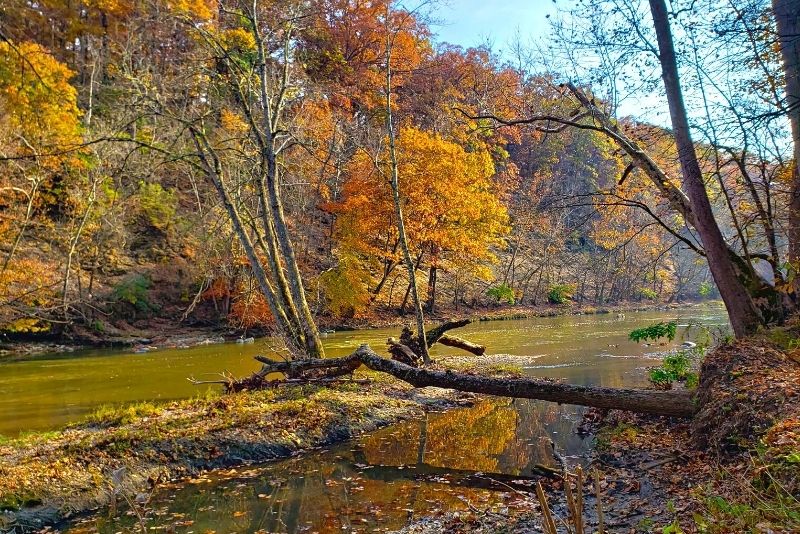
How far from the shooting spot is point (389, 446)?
28.8 feet

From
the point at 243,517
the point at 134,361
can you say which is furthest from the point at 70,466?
the point at 134,361

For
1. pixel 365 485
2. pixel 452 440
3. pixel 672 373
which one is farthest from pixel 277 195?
pixel 672 373

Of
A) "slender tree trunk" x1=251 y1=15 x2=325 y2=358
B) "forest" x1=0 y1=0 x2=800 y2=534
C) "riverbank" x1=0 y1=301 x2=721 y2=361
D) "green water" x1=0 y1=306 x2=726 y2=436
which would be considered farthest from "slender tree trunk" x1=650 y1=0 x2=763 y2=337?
"riverbank" x1=0 y1=301 x2=721 y2=361

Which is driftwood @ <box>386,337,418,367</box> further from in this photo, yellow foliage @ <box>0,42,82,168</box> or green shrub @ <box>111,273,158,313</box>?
green shrub @ <box>111,273,158,313</box>

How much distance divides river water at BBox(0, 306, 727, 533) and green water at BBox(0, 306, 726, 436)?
6 cm

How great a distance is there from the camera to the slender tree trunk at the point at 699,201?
8.97 m

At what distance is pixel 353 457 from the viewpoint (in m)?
8.26

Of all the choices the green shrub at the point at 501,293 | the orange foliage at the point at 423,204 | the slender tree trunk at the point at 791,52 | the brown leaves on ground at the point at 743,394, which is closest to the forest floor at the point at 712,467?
the brown leaves on ground at the point at 743,394

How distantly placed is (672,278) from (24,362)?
2144 inches

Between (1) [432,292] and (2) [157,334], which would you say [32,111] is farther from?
(1) [432,292]

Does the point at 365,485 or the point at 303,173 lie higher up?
the point at 303,173

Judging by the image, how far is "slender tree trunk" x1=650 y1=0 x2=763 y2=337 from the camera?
8969 mm

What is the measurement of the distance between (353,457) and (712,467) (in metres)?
4.81

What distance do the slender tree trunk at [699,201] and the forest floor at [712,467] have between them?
762 millimetres
